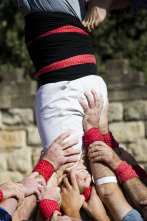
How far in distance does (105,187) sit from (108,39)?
8972mm

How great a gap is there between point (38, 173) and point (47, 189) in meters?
0.12

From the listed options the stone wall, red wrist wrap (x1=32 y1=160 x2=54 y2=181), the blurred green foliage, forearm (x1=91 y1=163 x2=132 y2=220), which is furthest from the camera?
the blurred green foliage

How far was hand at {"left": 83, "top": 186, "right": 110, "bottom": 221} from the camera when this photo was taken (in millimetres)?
3012

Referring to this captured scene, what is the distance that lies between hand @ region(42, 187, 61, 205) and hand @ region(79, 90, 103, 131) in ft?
1.40

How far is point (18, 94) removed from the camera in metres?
7.32

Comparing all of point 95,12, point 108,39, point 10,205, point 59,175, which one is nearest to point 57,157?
point 59,175

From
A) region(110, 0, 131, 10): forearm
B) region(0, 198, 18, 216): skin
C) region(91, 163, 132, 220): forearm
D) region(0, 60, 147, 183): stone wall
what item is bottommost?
region(0, 60, 147, 183): stone wall

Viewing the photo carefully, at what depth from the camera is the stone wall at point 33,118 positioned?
6645 millimetres

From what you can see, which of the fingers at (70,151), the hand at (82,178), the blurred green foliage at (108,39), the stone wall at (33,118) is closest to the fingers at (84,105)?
the fingers at (70,151)

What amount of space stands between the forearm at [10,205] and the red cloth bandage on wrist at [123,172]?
676 millimetres

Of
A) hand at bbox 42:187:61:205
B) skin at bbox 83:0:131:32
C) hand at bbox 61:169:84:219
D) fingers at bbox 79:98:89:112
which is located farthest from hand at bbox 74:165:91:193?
skin at bbox 83:0:131:32

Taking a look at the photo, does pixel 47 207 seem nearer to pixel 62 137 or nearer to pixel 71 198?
pixel 71 198

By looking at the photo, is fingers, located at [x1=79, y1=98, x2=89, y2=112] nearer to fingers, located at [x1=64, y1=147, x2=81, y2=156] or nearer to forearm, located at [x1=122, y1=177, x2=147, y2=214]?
fingers, located at [x1=64, y1=147, x2=81, y2=156]

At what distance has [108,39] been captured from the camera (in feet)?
38.3
